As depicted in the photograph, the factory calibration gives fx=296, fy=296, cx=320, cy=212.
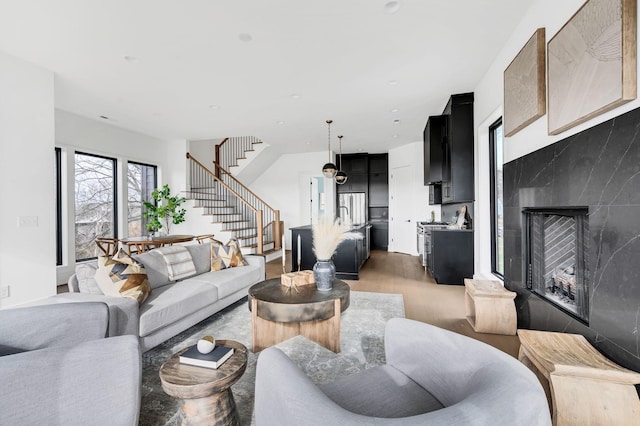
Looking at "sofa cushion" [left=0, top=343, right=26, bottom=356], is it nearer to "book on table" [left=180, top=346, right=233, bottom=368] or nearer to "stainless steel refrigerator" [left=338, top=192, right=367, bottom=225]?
"book on table" [left=180, top=346, right=233, bottom=368]

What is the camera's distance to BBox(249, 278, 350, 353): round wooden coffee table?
218 centimetres

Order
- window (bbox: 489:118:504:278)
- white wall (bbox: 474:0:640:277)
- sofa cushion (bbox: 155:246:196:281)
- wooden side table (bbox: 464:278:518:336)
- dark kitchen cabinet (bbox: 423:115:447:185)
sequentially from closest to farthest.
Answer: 1. white wall (bbox: 474:0:640:277)
2. wooden side table (bbox: 464:278:518:336)
3. sofa cushion (bbox: 155:246:196:281)
4. window (bbox: 489:118:504:278)
5. dark kitchen cabinet (bbox: 423:115:447:185)

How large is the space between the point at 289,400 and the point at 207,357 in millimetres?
812

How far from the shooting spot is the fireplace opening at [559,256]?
1967 mm

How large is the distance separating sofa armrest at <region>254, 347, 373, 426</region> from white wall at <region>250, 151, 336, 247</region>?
7694 millimetres

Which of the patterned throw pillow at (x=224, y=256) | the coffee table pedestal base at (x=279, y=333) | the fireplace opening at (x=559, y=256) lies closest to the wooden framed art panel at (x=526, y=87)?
the fireplace opening at (x=559, y=256)

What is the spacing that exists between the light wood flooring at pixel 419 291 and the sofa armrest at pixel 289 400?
2.33m

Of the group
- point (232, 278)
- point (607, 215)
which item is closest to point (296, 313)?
point (232, 278)

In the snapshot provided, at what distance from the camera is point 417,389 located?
121cm

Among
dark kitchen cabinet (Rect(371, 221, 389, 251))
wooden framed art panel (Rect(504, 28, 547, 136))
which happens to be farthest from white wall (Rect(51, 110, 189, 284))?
wooden framed art panel (Rect(504, 28, 547, 136))

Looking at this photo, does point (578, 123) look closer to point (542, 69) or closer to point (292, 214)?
point (542, 69)

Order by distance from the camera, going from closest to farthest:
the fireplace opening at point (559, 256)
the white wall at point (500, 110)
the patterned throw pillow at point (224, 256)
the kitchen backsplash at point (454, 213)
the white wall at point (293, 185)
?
1. the fireplace opening at point (559, 256)
2. the white wall at point (500, 110)
3. the patterned throw pillow at point (224, 256)
4. the kitchen backsplash at point (454, 213)
5. the white wall at point (293, 185)

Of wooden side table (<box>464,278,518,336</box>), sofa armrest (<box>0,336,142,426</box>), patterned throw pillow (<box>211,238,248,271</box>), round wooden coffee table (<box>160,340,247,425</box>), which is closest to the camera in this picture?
sofa armrest (<box>0,336,142,426</box>)

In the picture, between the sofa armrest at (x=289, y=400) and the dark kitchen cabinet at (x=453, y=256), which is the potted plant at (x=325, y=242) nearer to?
the sofa armrest at (x=289, y=400)
